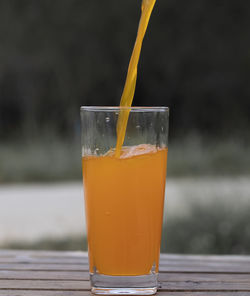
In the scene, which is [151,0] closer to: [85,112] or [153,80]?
[85,112]

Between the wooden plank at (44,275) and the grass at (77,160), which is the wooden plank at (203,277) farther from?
the grass at (77,160)

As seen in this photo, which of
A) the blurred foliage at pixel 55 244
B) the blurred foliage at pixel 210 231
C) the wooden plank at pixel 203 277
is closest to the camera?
the wooden plank at pixel 203 277

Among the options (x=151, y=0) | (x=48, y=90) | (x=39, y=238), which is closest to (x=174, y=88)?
(x=48, y=90)

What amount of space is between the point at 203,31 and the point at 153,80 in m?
1.36

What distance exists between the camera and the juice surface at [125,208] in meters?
1.31

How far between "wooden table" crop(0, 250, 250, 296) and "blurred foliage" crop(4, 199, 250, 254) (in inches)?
86.9

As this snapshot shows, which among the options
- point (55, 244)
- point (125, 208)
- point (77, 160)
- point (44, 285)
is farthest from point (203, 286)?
point (77, 160)

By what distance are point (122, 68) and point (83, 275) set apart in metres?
8.68

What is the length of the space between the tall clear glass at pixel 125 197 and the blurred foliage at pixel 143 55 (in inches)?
333

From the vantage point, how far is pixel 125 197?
4.30ft

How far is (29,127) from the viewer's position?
10.7 metres

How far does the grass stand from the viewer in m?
8.12

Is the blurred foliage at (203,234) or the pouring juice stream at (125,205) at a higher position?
the pouring juice stream at (125,205)

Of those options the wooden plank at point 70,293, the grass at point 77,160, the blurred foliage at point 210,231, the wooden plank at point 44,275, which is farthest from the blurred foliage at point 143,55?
the wooden plank at point 70,293
